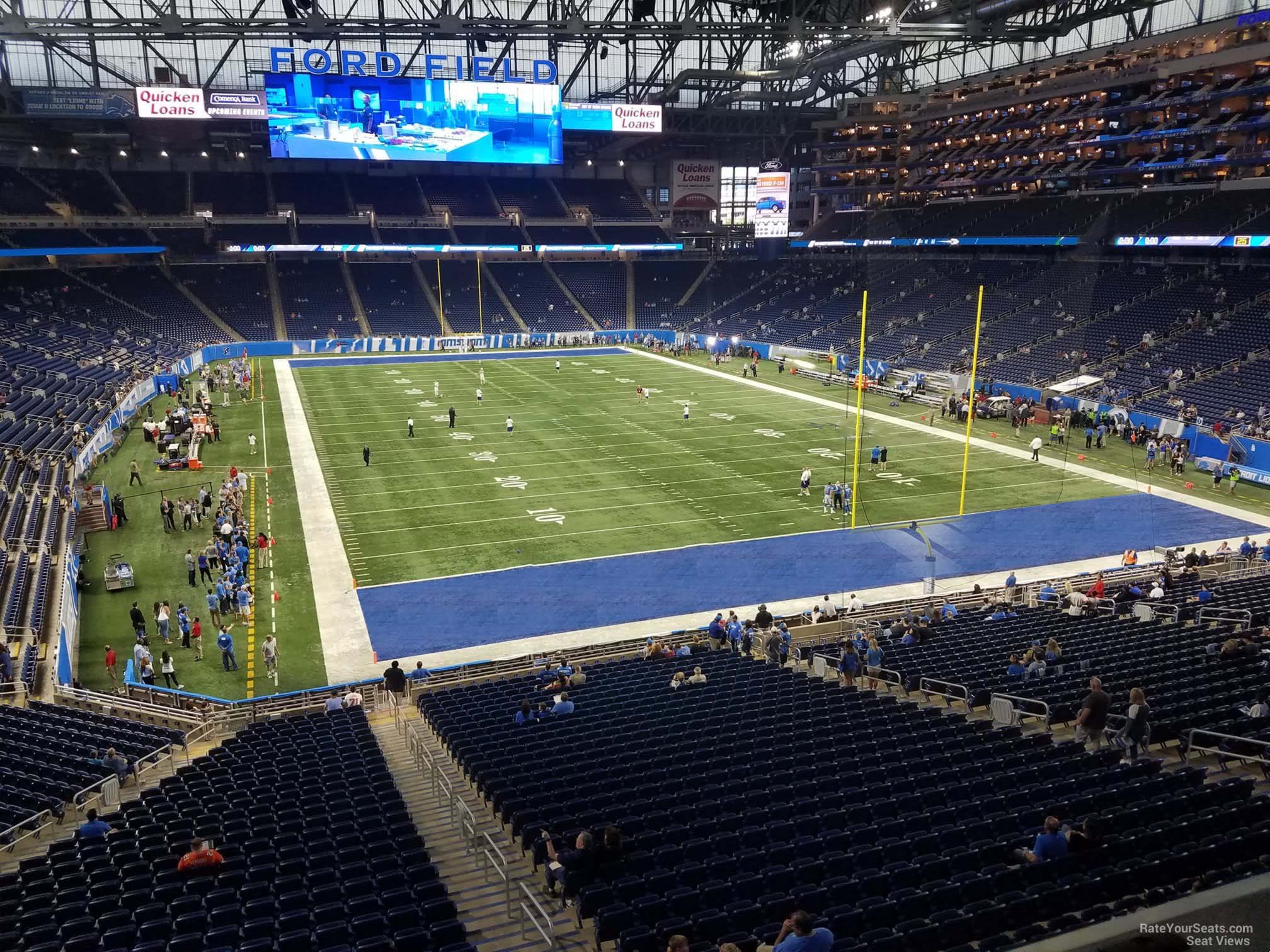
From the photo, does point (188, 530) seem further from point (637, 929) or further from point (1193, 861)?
point (1193, 861)

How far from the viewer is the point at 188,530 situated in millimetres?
28422

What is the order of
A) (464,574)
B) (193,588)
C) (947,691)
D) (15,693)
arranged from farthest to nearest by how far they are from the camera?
(464,574), (193,588), (15,693), (947,691)

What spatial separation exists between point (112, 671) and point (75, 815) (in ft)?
25.8

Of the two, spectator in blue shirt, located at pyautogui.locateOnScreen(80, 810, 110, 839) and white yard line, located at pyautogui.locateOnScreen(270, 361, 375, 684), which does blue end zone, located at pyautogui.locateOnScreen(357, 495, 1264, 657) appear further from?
spectator in blue shirt, located at pyautogui.locateOnScreen(80, 810, 110, 839)

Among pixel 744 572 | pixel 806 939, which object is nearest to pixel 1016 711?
pixel 806 939

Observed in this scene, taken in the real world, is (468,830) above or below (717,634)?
above

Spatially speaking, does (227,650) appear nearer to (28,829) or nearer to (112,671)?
(112,671)

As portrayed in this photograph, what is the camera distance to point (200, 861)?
30.7 ft

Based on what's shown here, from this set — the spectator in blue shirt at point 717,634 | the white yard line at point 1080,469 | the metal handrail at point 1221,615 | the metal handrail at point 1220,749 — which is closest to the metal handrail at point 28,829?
the spectator in blue shirt at point 717,634

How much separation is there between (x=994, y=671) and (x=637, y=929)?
10191mm

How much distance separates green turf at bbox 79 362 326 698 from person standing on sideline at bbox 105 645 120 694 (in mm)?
115

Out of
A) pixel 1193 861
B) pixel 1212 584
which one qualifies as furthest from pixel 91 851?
pixel 1212 584

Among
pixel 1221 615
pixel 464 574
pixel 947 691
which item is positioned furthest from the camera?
pixel 464 574

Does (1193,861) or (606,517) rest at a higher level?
(1193,861)
